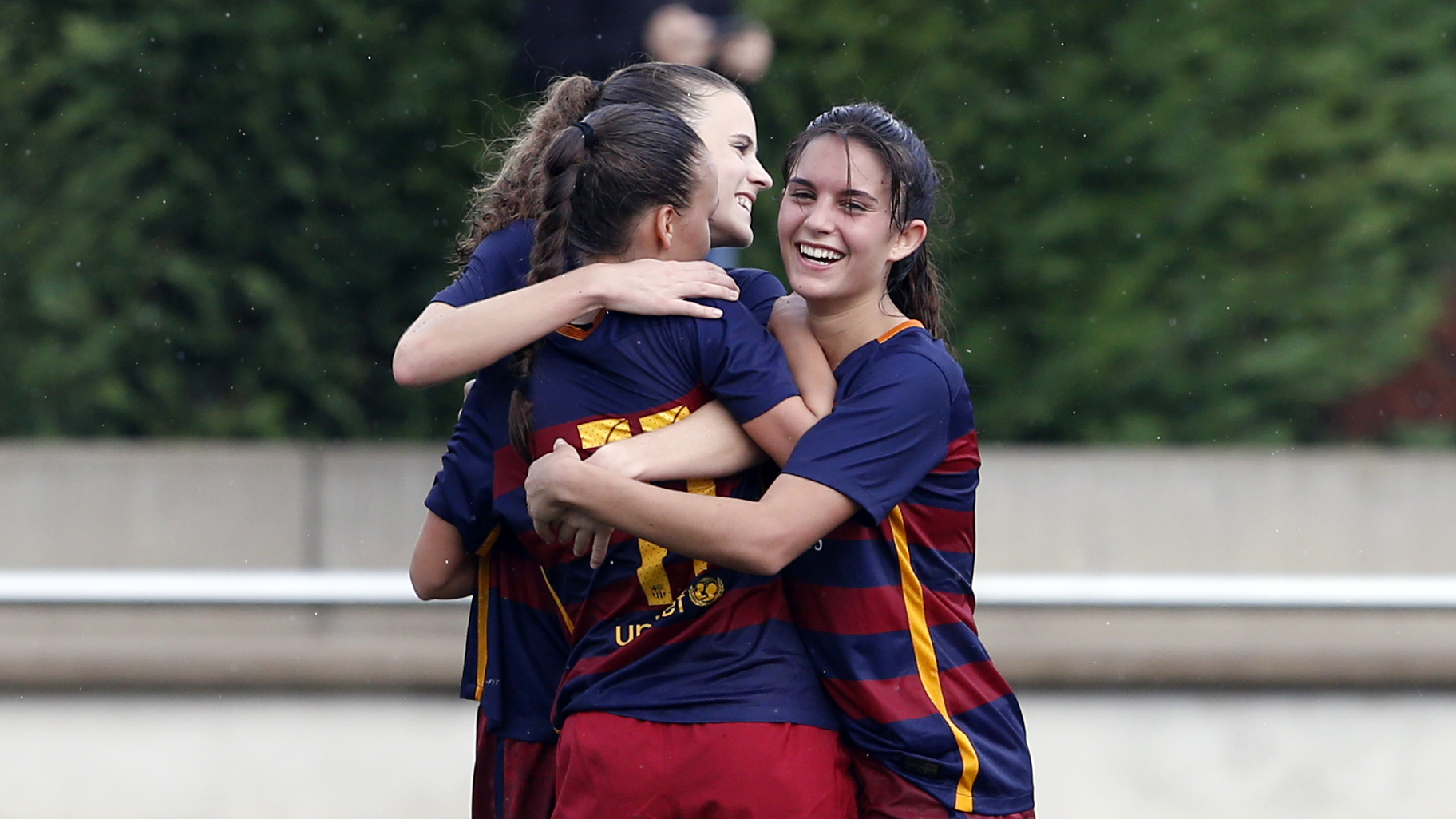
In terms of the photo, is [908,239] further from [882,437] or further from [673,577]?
[673,577]

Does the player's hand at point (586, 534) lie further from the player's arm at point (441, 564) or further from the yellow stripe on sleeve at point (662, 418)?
the player's arm at point (441, 564)

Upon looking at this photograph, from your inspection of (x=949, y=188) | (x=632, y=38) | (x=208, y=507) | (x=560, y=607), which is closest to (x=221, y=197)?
(x=208, y=507)

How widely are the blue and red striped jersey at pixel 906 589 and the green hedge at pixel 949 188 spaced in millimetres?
2384

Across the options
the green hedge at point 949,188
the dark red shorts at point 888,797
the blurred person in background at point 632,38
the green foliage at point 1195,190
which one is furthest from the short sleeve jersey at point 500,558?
the green foliage at point 1195,190

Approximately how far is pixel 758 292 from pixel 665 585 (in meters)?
0.44

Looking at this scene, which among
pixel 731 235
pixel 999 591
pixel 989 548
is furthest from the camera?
pixel 989 548

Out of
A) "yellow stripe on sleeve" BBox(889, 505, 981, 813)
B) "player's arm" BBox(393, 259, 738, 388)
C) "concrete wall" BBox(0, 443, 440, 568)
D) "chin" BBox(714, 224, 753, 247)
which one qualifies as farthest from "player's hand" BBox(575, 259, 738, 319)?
"concrete wall" BBox(0, 443, 440, 568)

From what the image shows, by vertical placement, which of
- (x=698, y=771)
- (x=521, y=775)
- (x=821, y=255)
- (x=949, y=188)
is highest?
(x=949, y=188)

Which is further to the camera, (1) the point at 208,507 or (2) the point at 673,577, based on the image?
(1) the point at 208,507

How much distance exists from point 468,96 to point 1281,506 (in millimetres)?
2459

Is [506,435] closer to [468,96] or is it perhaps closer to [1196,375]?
[468,96]

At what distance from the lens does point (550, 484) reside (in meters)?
1.91

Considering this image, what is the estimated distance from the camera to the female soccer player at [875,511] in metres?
1.90

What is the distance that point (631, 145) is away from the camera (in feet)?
6.48
